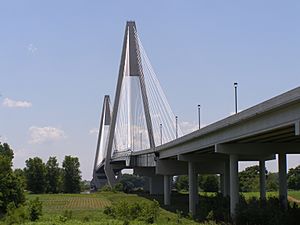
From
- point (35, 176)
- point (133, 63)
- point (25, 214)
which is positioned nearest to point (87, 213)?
point (25, 214)

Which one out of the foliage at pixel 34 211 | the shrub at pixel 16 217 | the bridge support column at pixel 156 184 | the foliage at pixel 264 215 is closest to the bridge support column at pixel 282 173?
the foliage at pixel 264 215

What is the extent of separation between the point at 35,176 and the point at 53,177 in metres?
6.55

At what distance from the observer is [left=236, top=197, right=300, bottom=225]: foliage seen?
38781 mm

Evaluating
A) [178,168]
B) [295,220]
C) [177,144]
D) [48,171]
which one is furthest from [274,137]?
[48,171]

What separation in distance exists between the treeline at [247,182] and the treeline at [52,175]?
88.5ft

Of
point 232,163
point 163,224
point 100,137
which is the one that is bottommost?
point 163,224

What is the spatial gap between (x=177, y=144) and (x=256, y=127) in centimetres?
2743

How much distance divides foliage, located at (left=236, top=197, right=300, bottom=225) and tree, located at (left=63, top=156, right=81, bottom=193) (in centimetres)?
10357

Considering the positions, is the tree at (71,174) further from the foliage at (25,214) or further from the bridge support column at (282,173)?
the bridge support column at (282,173)

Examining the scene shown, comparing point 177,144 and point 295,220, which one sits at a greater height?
point 177,144

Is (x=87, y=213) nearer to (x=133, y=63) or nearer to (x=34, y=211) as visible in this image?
(x=34, y=211)

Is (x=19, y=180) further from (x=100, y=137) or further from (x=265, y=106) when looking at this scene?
(x=100, y=137)

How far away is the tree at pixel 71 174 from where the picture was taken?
14250 centimetres

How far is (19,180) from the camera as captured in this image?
69.6 m
